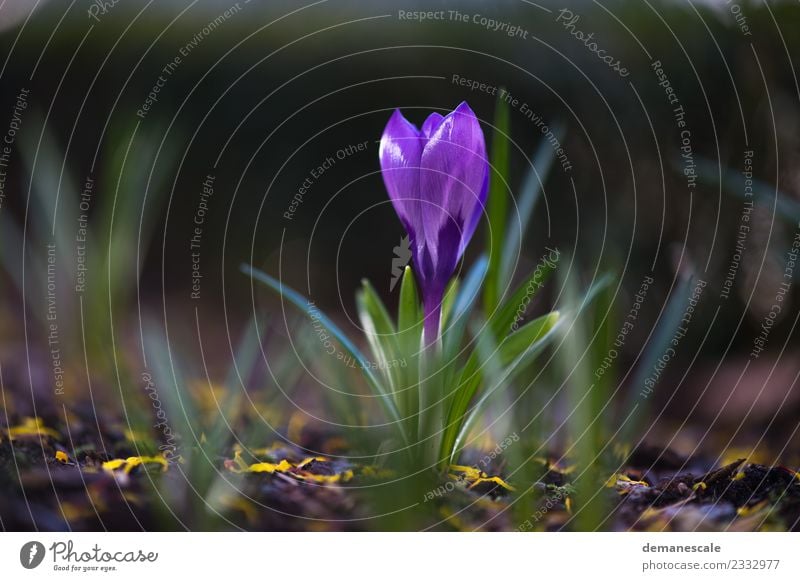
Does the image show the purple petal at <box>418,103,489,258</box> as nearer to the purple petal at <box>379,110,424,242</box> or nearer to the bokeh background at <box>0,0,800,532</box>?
the purple petal at <box>379,110,424,242</box>

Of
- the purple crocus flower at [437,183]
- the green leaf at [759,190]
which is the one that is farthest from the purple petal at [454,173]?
the green leaf at [759,190]

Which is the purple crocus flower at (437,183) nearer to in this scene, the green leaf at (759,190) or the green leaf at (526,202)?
the green leaf at (526,202)

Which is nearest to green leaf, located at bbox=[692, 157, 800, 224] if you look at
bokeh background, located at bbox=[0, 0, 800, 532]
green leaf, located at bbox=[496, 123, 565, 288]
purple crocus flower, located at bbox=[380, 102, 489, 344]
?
bokeh background, located at bbox=[0, 0, 800, 532]

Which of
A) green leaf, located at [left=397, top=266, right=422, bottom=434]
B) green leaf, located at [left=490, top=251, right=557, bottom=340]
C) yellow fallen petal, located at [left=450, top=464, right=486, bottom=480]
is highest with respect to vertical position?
green leaf, located at [left=490, top=251, right=557, bottom=340]

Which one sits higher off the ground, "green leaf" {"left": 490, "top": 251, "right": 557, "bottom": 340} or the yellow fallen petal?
"green leaf" {"left": 490, "top": 251, "right": 557, "bottom": 340}

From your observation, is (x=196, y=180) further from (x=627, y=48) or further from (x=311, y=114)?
(x=627, y=48)

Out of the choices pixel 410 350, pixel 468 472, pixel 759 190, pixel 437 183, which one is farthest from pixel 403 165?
pixel 759 190
